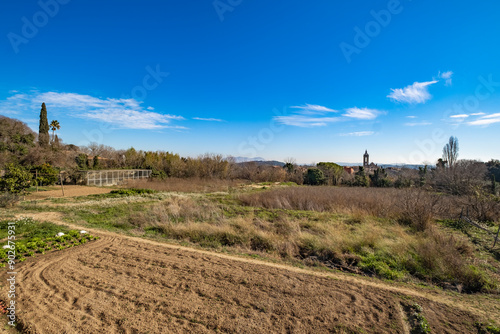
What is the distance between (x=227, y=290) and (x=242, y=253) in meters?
2.14

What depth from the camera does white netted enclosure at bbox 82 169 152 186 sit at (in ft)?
79.9

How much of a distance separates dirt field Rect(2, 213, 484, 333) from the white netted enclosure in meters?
22.5

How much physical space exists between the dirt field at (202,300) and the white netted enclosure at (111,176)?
22.5 metres

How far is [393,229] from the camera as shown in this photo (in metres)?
8.50

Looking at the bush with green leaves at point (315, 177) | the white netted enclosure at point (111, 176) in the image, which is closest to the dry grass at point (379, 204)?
the bush with green leaves at point (315, 177)

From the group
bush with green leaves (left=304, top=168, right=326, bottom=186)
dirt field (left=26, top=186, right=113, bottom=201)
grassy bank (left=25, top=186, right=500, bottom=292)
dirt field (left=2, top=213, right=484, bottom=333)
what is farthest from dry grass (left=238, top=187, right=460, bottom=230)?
bush with green leaves (left=304, top=168, right=326, bottom=186)

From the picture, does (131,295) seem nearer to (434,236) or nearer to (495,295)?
(495,295)

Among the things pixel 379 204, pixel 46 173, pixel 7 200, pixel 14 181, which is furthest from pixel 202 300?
pixel 46 173

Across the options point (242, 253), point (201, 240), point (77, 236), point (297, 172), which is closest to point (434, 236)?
point (242, 253)

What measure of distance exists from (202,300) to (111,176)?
2712 centimetres

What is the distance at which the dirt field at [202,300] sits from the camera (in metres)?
3.35

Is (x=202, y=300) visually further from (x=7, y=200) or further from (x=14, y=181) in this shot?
(x=14, y=181)

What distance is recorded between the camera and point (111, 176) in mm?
26250

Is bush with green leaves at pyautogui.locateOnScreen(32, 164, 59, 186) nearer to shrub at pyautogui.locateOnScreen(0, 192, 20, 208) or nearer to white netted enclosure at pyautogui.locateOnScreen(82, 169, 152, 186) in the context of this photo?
white netted enclosure at pyautogui.locateOnScreen(82, 169, 152, 186)
